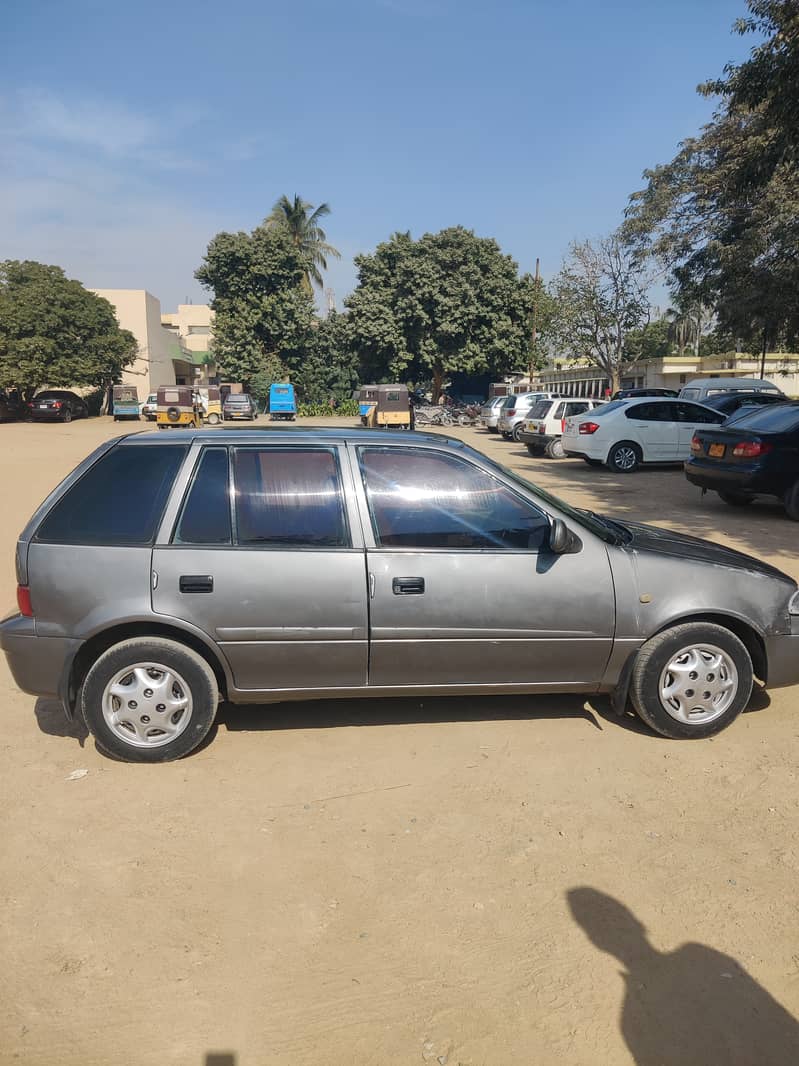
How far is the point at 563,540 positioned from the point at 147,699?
7.21 feet

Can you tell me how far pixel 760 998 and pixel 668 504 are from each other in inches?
406

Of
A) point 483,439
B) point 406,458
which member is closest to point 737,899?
point 406,458

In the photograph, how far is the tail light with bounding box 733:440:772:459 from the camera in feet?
32.3

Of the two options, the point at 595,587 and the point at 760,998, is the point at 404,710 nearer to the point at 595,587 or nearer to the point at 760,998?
the point at 595,587

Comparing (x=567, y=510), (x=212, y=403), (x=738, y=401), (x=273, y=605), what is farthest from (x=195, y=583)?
(x=212, y=403)

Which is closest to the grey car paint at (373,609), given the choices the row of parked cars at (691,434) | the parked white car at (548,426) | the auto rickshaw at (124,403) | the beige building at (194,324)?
the row of parked cars at (691,434)

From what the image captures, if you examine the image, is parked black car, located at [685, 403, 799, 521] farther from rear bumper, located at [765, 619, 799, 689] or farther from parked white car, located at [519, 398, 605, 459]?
parked white car, located at [519, 398, 605, 459]

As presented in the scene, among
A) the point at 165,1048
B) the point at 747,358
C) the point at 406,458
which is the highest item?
the point at 747,358

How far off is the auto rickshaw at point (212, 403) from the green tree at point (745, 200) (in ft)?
73.6

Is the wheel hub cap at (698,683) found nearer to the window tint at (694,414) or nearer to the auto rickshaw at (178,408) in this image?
the window tint at (694,414)

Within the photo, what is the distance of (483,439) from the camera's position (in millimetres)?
28734

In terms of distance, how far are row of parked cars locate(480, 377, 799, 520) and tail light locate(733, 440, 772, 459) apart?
0.01 meters

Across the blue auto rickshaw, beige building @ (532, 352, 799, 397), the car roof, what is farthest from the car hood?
the blue auto rickshaw

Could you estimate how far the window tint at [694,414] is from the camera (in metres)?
16.3
